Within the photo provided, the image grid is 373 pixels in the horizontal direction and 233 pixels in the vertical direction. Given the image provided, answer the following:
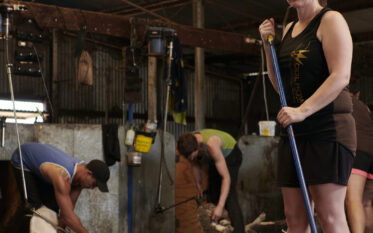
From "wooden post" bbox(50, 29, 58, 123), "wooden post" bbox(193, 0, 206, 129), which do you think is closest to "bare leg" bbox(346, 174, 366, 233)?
"wooden post" bbox(193, 0, 206, 129)

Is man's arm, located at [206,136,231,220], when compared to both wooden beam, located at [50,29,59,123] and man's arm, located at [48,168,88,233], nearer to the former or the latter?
man's arm, located at [48,168,88,233]

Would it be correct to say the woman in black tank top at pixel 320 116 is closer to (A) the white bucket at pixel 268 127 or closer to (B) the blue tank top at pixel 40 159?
(B) the blue tank top at pixel 40 159

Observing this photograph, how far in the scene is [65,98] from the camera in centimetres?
1219

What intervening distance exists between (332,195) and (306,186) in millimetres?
129

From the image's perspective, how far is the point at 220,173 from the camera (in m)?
4.77

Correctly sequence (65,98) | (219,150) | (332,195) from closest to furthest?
(332,195), (219,150), (65,98)

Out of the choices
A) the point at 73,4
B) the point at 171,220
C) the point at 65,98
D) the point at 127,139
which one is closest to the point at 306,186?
the point at 127,139

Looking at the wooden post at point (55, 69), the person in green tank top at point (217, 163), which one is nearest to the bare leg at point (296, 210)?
the person in green tank top at point (217, 163)

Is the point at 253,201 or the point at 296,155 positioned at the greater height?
the point at 296,155

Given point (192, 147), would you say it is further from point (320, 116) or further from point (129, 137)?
point (320, 116)

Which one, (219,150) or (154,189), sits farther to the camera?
(154,189)

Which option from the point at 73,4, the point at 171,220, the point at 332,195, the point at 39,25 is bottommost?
the point at 171,220

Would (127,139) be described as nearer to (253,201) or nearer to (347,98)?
(253,201)

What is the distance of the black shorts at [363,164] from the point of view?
12.2 feet
